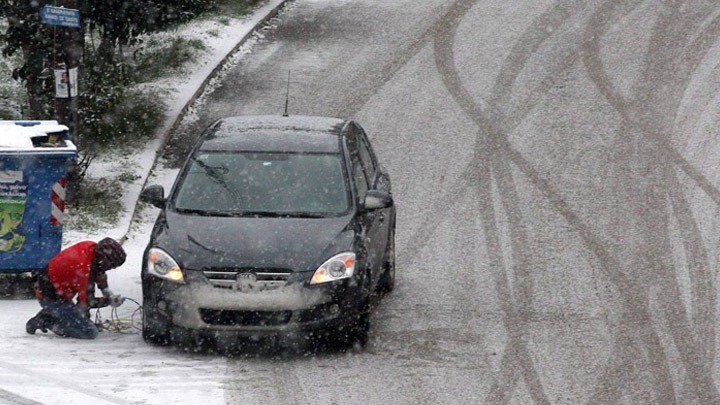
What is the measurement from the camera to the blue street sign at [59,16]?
12.4m

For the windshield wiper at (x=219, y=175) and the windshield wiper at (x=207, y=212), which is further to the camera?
the windshield wiper at (x=219, y=175)

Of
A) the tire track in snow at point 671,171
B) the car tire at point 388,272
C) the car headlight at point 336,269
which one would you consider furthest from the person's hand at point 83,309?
the tire track in snow at point 671,171

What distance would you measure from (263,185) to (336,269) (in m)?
1.34

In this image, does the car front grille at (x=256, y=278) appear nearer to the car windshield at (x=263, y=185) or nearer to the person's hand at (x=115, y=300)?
the car windshield at (x=263, y=185)

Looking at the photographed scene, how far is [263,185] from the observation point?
36.7 feet

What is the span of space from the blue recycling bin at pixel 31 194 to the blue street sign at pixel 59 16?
1.11m

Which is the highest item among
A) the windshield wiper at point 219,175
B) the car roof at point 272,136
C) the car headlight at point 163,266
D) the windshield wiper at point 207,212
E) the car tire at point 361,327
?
the car roof at point 272,136

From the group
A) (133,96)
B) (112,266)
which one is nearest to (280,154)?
(112,266)

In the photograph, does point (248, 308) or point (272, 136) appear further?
point (272, 136)

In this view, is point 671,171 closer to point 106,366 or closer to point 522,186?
point 522,186

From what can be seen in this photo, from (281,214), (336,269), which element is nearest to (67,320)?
(281,214)

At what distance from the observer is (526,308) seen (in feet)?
38.1

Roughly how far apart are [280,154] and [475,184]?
4454 millimetres

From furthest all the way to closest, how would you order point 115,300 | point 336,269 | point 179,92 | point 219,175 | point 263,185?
point 179,92 → point 219,175 → point 263,185 → point 115,300 → point 336,269
